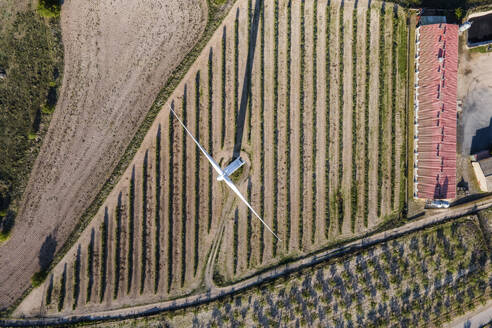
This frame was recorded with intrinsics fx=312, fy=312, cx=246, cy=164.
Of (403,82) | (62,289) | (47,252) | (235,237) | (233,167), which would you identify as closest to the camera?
(233,167)

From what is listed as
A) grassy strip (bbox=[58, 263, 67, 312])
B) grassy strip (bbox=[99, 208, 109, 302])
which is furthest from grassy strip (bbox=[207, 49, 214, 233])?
grassy strip (bbox=[58, 263, 67, 312])

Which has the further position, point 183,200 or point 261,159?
point 261,159

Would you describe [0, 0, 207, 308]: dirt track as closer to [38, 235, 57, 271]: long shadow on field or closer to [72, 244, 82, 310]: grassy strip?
[38, 235, 57, 271]: long shadow on field

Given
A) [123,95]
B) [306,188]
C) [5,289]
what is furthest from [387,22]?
[5,289]

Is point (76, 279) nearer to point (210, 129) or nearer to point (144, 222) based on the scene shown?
point (144, 222)

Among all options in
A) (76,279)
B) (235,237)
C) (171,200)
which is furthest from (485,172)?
(76,279)

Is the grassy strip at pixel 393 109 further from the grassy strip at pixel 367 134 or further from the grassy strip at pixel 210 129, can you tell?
the grassy strip at pixel 210 129

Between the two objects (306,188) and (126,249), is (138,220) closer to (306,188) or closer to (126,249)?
(126,249)
